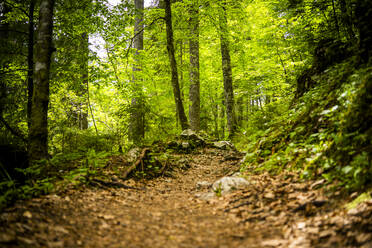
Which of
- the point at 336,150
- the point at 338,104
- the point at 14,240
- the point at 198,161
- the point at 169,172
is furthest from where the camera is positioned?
the point at 198,161

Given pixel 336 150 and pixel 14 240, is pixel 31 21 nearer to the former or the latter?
pixel 14 240

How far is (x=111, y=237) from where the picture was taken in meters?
2.59

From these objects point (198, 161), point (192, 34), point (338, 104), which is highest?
point (192, 34)

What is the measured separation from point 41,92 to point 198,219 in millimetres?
4802

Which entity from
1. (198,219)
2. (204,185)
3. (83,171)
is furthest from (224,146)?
(198,219)

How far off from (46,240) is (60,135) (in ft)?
25.8

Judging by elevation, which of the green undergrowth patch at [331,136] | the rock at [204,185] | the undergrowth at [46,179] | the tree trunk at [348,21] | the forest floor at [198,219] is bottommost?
the rock at [204,185]

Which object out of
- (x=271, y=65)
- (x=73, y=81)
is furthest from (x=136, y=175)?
(x=271, y=65)

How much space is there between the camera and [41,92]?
17.1 ft

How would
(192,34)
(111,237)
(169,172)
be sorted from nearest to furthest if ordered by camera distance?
(111,237), (169,172), (192,34)

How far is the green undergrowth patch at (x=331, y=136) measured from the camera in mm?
2793

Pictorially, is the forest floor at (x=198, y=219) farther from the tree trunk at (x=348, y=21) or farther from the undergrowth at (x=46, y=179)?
the tree trunk at (x=348, y=21)

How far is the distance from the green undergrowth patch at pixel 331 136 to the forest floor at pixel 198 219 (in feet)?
0.97

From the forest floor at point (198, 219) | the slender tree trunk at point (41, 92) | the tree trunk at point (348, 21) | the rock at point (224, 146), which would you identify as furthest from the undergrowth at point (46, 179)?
the tree trunk at point (348, 21)
